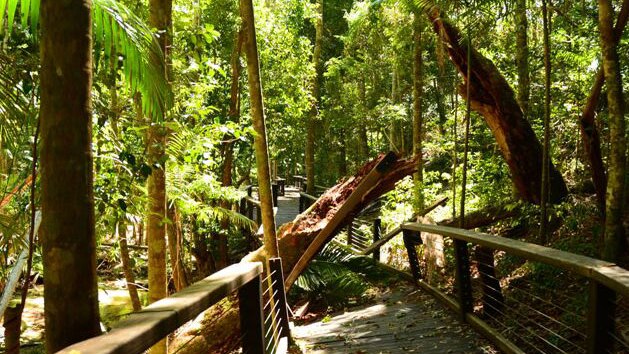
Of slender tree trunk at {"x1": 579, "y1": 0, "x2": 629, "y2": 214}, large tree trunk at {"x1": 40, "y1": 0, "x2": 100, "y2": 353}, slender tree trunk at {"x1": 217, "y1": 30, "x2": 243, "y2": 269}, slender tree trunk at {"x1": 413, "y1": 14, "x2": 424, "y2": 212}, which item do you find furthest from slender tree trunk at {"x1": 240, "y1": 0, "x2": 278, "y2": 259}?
slender tree trunk at {"x1": 217, "y1": 30, "x2": 243, "y2": 269}

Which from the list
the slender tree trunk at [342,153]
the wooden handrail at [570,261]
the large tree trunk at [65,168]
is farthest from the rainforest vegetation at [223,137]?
the slender tree trunk at [342,153]

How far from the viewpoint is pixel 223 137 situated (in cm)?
1119

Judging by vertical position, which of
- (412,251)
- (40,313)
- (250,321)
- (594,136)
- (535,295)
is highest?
(594,136)

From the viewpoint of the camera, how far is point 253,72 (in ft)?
19.2

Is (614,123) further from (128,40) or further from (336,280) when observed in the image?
(128,40)

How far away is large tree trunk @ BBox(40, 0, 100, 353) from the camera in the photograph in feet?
5.07

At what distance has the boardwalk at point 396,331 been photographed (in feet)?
16.6

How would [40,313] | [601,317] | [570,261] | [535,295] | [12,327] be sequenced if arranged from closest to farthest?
[601,317], [570,261], [12,327], [535,295], [40,313]

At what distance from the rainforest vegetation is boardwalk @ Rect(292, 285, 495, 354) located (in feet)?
3.56

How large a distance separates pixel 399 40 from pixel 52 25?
584 inches

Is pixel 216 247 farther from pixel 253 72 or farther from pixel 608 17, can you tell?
pixel 608 17

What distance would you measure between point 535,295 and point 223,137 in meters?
7.11

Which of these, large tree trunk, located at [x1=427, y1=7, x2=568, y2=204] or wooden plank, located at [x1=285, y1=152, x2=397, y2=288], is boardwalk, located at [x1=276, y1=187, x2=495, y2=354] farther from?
large tree trunk, located at [x1=427, y1=7, x2=568, y2=204]

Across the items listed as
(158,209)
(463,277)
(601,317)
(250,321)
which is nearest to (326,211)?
(463,277)
